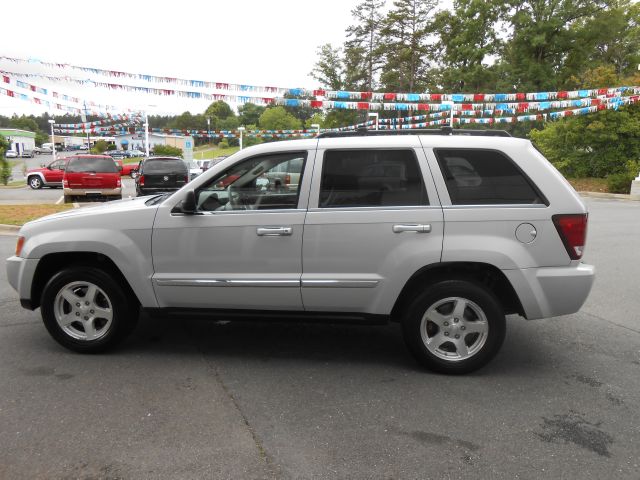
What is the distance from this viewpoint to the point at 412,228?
3740 mm

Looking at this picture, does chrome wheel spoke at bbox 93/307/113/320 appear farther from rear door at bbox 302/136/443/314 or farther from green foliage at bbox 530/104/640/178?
green foliage at bbox 530/104/640/178

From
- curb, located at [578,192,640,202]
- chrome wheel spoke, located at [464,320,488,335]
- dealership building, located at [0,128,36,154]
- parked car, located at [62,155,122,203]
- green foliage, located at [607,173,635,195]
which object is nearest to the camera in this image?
chrome wheel spoke, located at [464,320,488,335]

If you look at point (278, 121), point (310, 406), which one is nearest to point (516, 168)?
point (310, 406)

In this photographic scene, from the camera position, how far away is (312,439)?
9.75ft

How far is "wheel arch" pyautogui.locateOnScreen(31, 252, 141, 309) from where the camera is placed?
4.21 m

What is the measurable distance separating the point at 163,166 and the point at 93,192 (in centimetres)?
234

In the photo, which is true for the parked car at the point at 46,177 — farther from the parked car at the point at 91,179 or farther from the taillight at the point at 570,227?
the taillight at the point at 570,227

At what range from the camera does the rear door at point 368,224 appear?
376 cm

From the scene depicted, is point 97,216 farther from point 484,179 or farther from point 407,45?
point 407,45

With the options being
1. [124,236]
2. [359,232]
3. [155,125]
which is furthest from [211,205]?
[155,125]

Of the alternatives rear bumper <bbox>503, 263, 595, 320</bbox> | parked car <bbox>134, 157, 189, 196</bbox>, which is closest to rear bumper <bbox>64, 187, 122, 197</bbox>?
parked car <bbox>134, 157, 189, 196</bbox>

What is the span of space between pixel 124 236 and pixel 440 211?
254 cm

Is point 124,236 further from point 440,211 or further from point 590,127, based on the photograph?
point 590,127

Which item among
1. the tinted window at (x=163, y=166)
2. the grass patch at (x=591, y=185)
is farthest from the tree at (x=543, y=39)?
the tinted window at (x=163, y=166)
